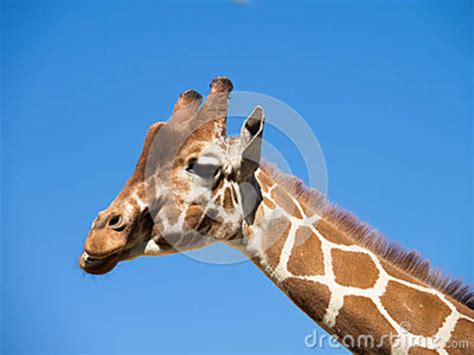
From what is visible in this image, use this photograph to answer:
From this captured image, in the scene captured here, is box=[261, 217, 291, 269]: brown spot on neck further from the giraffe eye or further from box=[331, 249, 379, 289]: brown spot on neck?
the giraffe eye

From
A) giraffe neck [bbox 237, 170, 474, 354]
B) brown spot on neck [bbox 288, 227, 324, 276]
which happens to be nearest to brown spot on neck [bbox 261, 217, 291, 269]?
giraffe neck [bbox 237, 170, 474, 354]

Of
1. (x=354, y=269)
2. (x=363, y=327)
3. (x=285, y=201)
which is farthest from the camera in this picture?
(x=285, y=201)

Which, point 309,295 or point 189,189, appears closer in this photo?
point 309,295

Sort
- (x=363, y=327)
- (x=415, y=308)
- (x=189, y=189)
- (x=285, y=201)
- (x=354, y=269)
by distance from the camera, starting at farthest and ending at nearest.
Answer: (x=285, y=201)
(x=189, y=189)
(x=354, y=269)
(x=415, y=308)
(x=363, y=327)

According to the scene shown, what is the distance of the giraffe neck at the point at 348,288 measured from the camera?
5902 millimetres

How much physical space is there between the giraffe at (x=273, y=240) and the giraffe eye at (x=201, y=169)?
0.03 ft

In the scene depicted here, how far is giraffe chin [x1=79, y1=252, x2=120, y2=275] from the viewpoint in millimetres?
5958

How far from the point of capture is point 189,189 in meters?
6.35

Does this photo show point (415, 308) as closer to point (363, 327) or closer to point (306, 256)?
point (363, 327)

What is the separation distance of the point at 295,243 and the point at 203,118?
163 centimetres

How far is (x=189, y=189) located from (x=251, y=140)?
0.79 metres

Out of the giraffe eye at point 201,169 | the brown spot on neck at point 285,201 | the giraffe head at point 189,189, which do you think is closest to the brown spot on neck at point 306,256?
the brown spot on neck at point 285,201

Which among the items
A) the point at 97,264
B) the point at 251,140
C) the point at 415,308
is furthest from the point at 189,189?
the point at 415,308

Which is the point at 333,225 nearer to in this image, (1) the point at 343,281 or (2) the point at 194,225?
(1) the point at 343,281
